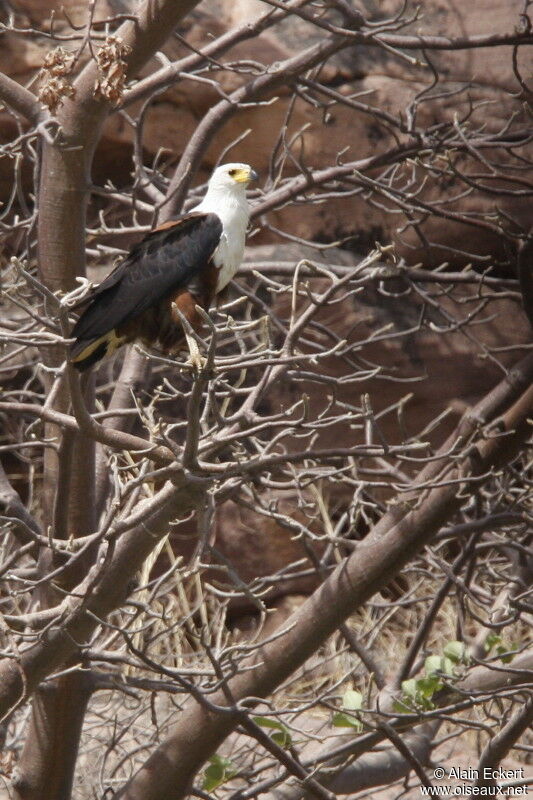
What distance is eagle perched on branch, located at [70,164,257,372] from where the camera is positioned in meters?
3.54

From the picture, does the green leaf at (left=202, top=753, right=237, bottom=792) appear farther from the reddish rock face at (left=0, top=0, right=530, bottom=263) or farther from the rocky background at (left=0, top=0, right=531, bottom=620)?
the reddish rock face at (left=0, top=0, right=530, bottom=263)

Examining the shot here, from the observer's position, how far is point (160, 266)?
12.1 ft

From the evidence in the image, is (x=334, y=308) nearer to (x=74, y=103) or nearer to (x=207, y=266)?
(x=207, y=266)

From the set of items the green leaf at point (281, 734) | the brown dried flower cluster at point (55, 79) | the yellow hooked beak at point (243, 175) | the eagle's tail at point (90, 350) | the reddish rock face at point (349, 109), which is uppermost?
the reddish rock face at point (349, 109)

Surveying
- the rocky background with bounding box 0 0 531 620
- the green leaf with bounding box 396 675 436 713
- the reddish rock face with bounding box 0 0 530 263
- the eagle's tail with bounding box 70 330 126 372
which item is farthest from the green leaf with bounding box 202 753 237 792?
the reddish rock face with bounding box 0 0 530 263

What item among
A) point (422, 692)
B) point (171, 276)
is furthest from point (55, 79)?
point (422, 692)

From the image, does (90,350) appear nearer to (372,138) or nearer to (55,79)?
(55,79)

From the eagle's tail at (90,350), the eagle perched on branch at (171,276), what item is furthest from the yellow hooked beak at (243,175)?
the eagle's tail at (90,350)

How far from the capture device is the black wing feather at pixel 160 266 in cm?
358

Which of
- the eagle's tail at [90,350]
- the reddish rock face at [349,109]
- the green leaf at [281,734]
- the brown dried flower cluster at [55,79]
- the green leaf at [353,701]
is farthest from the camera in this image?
the reddish rock face at [349,109]

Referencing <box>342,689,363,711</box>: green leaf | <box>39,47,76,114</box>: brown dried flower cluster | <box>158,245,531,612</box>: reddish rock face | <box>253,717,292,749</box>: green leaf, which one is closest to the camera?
<box>39,47,76,114</box>: brown dried flower cluster

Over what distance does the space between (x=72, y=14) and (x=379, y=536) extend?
421cm

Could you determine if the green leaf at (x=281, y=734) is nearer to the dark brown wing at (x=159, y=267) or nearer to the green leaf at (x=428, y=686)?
the green leaf at (x=428, y=686)

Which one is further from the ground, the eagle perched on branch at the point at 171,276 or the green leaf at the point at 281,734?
the eagle perched on branch at the point at 171,276
